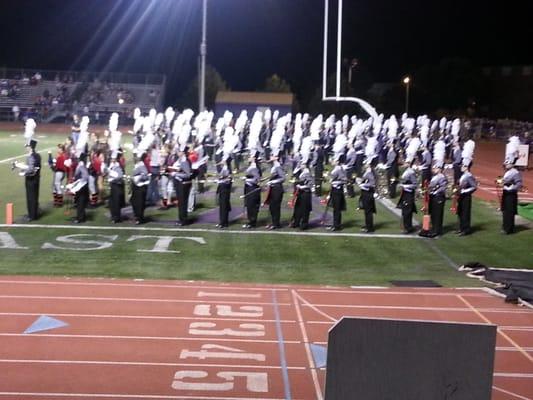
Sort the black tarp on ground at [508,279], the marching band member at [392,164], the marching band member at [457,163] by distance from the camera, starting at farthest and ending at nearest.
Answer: the marching band member at [392,164] < the marching band member at [457,163] < the black tarp on ground at [508,279]

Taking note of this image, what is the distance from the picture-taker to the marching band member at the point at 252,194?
607 inches

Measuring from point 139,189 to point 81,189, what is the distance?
3.81 ft

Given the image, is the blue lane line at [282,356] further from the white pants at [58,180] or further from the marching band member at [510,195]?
the white pants at [58,180]

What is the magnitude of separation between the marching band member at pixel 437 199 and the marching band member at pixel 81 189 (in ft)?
22.6

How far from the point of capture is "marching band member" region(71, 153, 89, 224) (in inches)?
602

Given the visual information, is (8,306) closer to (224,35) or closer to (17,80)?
(17,80)

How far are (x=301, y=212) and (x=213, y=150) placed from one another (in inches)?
464

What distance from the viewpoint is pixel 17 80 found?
190 ft

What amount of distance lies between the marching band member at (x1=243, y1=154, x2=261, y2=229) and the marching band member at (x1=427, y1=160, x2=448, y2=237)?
345 centimetres

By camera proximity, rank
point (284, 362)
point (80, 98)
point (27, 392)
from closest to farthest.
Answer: point (27, 392), point (284, 362), point (80, 98)

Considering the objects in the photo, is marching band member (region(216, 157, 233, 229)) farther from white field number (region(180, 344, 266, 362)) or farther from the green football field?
white field number (region(180, 344, 266, 362))

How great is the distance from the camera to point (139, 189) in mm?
15469

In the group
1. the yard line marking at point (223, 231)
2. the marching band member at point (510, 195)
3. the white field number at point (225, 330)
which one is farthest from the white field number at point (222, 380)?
the marching band member at point (510, 195)

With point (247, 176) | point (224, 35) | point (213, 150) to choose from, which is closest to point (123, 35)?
point (224, 35)
